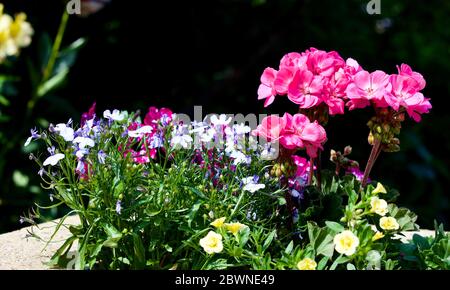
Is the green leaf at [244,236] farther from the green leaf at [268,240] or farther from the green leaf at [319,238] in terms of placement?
the green leaf at [319,238]

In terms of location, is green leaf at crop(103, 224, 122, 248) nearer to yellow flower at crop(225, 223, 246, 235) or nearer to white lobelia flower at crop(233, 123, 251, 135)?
yellow flower at crop(225, 223, 246, 235)

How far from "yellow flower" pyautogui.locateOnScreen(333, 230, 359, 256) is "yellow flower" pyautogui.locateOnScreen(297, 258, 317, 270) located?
68 mm

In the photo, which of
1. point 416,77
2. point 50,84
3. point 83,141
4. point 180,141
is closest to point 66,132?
point 83,141

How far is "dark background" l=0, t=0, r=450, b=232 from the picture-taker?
4555 millimetres

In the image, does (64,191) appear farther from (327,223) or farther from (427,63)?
(427,63)

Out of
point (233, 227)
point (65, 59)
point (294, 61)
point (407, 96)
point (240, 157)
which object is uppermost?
point (65, 59)

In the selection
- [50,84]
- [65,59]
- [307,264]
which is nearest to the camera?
[307,264]

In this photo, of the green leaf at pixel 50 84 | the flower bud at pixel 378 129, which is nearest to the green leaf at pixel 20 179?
the green leaf at pixel 50 84

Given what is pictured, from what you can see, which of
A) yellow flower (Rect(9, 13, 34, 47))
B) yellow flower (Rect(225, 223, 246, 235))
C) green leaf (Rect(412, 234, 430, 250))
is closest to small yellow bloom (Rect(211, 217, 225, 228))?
yellow flower (Rect(225, 223, 246, 235))

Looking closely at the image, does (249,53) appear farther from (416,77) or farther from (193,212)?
(193,212)

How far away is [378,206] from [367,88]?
30cm

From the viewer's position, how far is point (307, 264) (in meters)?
1.78

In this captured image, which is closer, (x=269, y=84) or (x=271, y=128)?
(x=271, y=128)

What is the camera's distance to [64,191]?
6.23 ft
